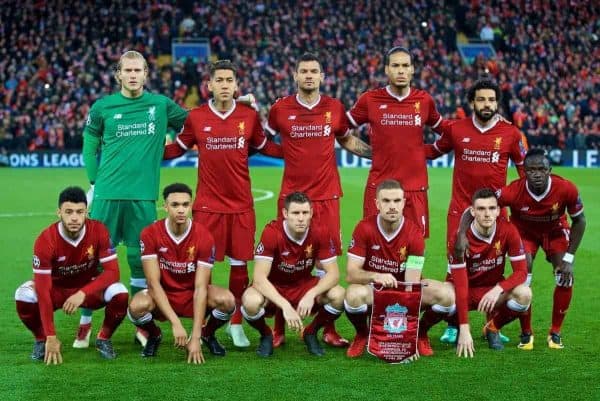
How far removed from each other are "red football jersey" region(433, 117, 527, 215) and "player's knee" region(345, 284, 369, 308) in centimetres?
136

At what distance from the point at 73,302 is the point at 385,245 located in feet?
7.03

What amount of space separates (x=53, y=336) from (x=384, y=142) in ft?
9.59

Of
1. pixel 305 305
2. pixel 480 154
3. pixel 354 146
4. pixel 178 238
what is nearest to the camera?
pixel 305 305

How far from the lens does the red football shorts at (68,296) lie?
6543 mm

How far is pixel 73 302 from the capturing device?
6.32m

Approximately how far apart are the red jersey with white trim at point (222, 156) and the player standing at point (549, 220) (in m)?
1.95

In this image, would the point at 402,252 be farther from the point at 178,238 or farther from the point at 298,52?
the point at 298,52

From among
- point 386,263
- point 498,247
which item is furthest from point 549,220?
point 386,263

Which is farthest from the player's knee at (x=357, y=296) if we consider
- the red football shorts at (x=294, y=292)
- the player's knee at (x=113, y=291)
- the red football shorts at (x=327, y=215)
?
the player's knee at (x=113, y=291)

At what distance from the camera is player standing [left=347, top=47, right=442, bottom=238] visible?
7477 mm

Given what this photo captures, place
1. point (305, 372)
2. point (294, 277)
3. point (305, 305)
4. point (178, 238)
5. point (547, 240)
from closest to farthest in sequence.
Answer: point (305, 372), point (305, 305), point (178, 238), point (294, 277), point (547, 240)

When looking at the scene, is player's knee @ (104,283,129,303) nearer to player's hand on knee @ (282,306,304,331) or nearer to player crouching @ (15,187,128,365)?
player crouching @ (15,187,128,365)

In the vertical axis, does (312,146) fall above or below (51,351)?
above

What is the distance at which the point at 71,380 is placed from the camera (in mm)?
5820
